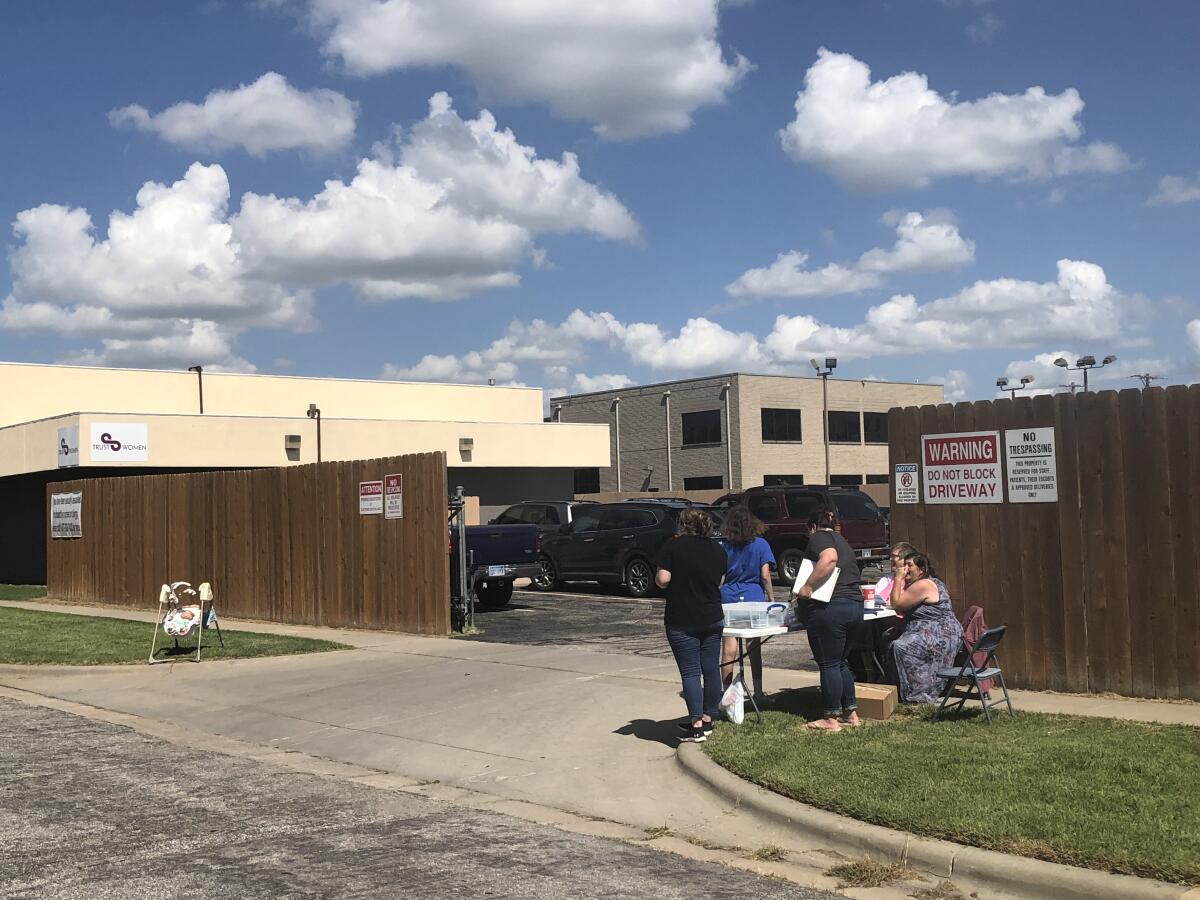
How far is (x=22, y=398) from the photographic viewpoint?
131 feet

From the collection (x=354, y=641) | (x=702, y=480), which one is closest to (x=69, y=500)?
(x=354, y=641)

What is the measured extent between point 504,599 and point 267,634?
15.1 ft

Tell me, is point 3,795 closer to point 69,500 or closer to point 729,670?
point 729,670

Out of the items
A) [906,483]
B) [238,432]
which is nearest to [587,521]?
[906,483]

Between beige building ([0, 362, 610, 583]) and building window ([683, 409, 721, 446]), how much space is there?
1231 centimetres

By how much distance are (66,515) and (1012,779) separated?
24664 mm

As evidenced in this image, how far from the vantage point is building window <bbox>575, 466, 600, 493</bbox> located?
68.3m

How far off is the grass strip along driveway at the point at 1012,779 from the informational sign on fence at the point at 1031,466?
229 cm

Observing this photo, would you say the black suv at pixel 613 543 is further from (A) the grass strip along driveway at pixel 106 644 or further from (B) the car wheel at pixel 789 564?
(A) the grass strip along driveway at pixel 106 644

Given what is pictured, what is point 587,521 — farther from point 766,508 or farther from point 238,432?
point 238,432

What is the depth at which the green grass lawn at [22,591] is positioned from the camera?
1168 inches

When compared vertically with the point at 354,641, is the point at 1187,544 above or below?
above

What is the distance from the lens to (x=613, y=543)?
23078mm

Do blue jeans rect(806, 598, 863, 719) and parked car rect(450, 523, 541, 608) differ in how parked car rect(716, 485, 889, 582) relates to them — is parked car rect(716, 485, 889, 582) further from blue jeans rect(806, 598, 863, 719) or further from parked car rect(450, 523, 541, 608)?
blue jeans rect(806, 598, 863, 719)
